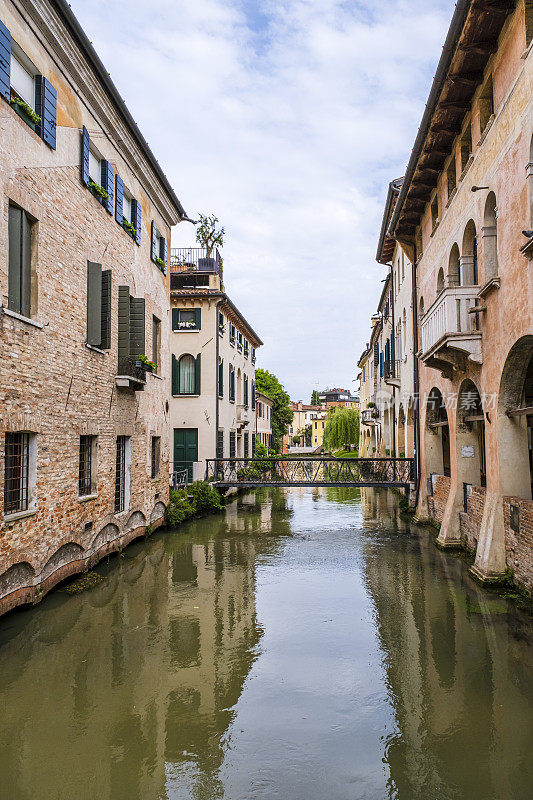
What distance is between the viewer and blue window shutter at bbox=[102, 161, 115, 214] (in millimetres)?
12164

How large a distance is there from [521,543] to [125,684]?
6.23 metres

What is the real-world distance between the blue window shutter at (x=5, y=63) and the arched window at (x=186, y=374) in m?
16.3

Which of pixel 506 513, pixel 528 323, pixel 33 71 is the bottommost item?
pixel 506 513

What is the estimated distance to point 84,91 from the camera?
1091 cm

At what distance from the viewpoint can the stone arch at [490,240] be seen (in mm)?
10234

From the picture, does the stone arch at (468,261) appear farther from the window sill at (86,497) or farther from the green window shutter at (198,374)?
the green window shutter at (198,374)

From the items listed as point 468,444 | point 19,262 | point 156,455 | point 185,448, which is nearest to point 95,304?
point 19,262

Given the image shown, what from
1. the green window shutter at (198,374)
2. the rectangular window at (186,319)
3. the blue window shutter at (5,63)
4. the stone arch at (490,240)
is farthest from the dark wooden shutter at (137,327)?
the rectangular window at (186,319)

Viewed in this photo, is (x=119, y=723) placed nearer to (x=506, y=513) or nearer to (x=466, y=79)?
(x=506, y=513)

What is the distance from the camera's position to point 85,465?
11469 mm

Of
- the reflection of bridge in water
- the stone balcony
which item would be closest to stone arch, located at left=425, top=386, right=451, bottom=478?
the reflection of bridge in water

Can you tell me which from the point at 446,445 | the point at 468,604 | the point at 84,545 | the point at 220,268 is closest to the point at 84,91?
the point at 84,545

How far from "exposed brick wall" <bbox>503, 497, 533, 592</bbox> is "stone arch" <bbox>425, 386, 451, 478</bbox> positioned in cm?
613

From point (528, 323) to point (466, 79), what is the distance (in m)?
5.29
